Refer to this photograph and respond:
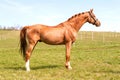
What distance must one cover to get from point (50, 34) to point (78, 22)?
70.0 inches

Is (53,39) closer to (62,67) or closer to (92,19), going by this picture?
(62,67)

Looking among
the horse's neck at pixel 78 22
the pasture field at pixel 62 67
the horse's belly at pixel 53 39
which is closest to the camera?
the pasture field at pixel 62 67

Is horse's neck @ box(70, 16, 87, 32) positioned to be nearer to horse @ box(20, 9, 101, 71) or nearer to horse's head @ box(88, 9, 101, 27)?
horse @ box(20, 9, 101, 71)

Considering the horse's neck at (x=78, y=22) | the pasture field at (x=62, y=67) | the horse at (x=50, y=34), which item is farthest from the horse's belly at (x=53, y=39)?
the pasture field at (x=62, y=67)

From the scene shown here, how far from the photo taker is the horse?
35.6 ft

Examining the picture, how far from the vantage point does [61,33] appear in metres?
11.2

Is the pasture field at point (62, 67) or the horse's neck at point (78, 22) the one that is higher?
the horse's neck at point (78, 22)

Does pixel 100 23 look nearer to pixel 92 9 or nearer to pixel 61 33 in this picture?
pixel 92 9

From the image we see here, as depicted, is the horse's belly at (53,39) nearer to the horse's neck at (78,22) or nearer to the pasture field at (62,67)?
the horse's neck at (78,22)

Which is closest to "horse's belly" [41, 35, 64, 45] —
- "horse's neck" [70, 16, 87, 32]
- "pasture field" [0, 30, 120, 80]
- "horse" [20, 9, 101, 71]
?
"horse" [20, 9, 101, 71]

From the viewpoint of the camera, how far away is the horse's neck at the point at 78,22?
1177 centimetres

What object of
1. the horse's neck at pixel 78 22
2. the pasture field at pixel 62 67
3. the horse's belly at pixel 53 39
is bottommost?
the pasture field at pixel 62 67

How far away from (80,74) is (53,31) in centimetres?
266

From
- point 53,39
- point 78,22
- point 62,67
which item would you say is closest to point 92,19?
point 78,22
